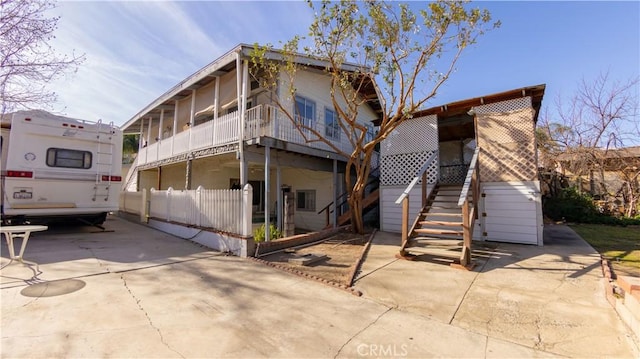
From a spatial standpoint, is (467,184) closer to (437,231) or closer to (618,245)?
(437,231)

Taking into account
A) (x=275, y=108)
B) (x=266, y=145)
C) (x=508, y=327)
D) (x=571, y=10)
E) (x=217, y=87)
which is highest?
(x=571, y=10)

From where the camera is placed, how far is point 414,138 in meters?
10.1

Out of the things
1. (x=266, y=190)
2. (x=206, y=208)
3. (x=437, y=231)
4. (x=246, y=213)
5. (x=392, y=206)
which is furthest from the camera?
(x=392, y=206)

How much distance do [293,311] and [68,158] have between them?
9.20 m

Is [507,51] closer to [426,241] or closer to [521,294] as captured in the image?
[426,241]

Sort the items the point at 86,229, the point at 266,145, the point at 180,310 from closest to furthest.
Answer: the point at 180,310
the point at 266,145
the point at 86,229

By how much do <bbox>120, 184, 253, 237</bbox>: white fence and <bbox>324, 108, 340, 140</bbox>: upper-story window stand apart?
6088mm

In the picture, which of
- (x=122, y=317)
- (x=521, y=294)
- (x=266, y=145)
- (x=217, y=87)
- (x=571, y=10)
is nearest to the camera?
(x=122, y=317)

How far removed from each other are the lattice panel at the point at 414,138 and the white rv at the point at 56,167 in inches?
380

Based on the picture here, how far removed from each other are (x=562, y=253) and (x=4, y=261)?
1220 cm

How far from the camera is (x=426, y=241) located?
27.2 feet

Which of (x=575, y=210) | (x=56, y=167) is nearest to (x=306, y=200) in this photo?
(x=56, y=167)

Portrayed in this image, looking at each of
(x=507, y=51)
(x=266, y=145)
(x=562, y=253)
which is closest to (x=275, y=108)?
(x=266, y=145)

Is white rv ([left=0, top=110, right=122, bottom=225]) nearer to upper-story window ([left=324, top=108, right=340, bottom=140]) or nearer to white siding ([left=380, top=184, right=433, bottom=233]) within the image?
upper-story window ([left=324, top=108, right=340, bottom=140])
